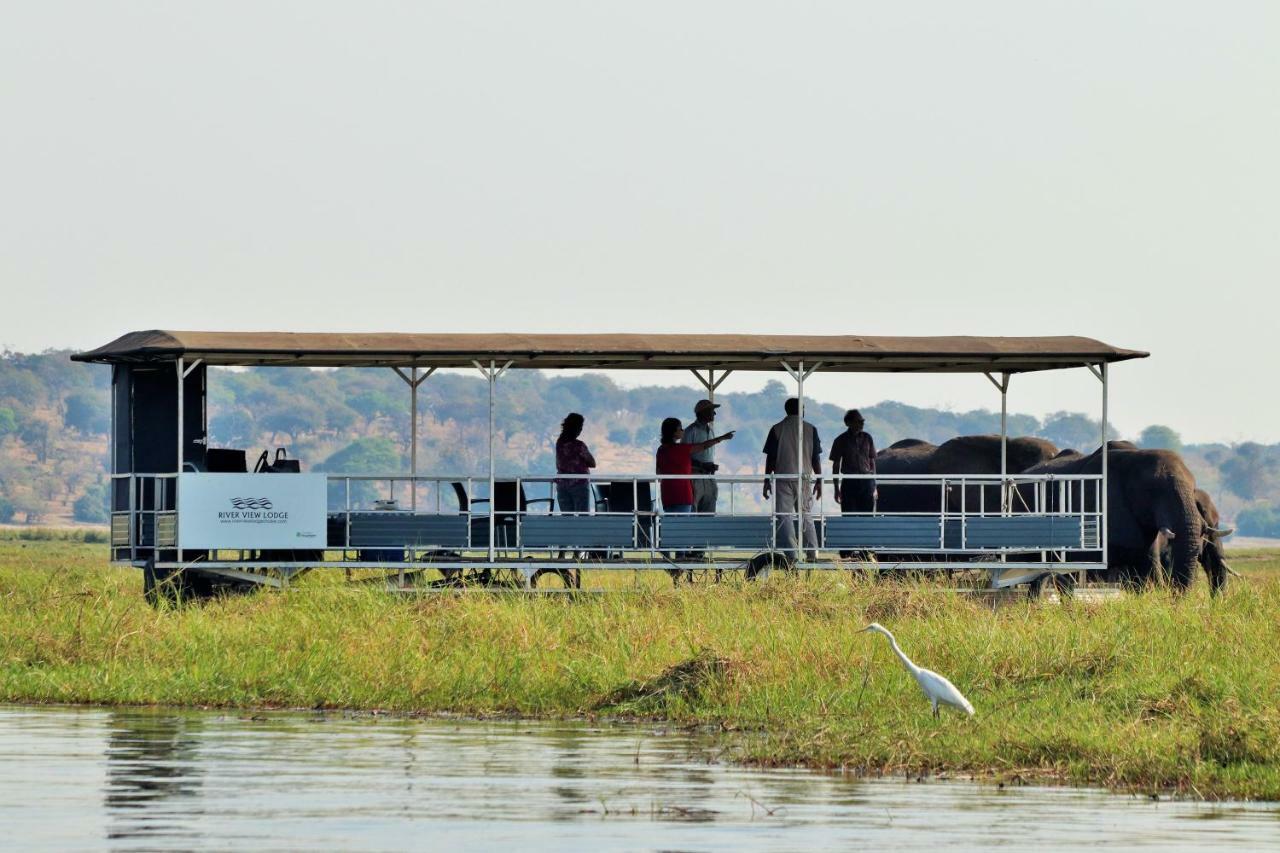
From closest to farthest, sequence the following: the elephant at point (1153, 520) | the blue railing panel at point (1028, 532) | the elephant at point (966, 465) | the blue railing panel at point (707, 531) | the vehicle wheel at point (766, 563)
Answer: the blue railing panel at point (707, 531), the vehicle wheel at point (766, 563), the blue railing panel at point (1028, 532), the elephant at point (1153, 520), the elephant at point (966, 465)

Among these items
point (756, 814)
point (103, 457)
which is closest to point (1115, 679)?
point (756, 814)

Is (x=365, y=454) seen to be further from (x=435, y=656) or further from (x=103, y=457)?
(x=435, y=656)

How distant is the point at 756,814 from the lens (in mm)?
13578

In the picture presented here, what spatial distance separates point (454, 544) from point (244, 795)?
451 inches

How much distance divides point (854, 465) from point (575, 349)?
368cm

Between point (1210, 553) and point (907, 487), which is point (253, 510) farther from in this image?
point (907, 487)

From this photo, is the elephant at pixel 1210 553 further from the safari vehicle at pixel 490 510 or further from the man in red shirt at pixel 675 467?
the man in red shirt at pixel 675 467

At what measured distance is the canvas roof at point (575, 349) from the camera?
2519 centimetres

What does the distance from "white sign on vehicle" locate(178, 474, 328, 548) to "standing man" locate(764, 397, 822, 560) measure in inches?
189

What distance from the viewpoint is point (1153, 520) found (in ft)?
116

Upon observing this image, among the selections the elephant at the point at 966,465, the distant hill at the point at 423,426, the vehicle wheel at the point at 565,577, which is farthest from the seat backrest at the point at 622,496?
the distant hill at the point at 423,426

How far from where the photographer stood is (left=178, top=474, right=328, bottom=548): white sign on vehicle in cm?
2567

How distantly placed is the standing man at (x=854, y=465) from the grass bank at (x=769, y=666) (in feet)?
7.46

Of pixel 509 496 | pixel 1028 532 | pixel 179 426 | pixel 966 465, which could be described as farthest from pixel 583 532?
pixel 966 465
